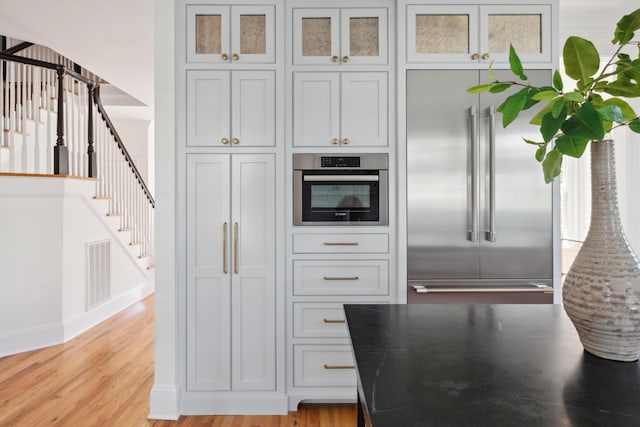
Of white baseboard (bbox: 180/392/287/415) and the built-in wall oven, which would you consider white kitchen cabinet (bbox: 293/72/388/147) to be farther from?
white baseboard (bbox: 180/392/287/415)

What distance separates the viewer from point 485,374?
76cm

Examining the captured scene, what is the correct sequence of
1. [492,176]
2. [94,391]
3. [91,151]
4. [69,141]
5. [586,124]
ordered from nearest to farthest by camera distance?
[586,124]
[492,176]
[94,391]
[69,141]
[91,151]

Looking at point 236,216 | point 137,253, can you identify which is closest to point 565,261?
point 236,216

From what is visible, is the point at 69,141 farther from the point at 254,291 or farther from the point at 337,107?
the point at 337,107

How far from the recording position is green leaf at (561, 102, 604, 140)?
2.23ft

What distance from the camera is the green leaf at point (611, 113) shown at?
710 mm

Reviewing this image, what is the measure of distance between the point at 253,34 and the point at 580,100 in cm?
204

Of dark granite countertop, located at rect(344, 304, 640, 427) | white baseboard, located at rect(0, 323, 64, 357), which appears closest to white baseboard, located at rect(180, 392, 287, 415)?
dark granite countertop, located at rect(344, 304, 640, 427)

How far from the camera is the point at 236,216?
91.8 inches

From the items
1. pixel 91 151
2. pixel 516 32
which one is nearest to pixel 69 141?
pixel 91 151

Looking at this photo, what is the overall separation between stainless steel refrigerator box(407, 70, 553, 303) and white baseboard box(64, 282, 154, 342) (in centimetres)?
316

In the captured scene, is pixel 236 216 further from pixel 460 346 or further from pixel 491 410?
pixel 491 410

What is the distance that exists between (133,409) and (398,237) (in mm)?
1951

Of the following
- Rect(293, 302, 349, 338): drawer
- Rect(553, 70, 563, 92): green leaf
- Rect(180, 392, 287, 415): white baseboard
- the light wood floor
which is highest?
Rect(553, 70, 563, 92): green leaf
